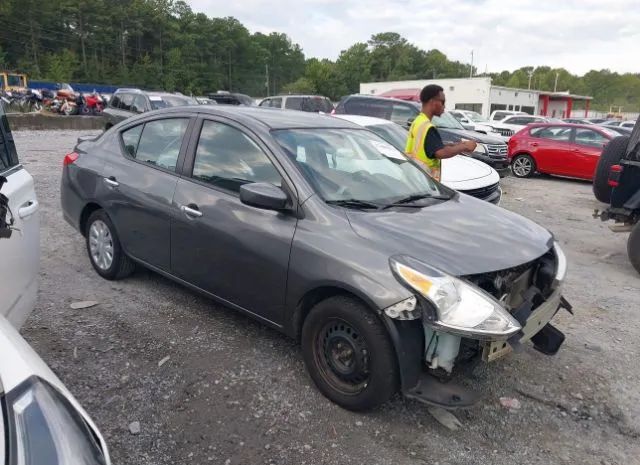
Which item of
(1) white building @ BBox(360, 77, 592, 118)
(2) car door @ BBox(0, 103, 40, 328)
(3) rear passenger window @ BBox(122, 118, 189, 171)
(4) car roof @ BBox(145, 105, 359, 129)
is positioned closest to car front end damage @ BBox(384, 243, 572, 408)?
(4) car roof @ BBox(145, 105, 359, 129)

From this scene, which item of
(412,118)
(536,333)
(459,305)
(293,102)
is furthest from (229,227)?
(293,102)

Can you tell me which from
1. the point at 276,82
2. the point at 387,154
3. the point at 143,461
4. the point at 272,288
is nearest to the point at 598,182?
the point at 387,154

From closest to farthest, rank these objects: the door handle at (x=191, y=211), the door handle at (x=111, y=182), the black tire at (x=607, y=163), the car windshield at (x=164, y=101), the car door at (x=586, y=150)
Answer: the door handle at (x=191, y=211), the door handle at (x=111, y=182), the black tire at (x=607, y=163), the car door at (x=586, y=150), the car windshield at (x=164, y=101)

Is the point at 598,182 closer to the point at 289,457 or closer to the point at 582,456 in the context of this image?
the point at 582,456

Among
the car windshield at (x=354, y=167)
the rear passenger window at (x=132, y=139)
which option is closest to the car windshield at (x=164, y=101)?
the rear passenger window at (x=132, y=139)

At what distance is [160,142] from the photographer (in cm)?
414

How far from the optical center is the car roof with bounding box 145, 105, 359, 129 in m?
3.61

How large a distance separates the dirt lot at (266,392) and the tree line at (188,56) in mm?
72373

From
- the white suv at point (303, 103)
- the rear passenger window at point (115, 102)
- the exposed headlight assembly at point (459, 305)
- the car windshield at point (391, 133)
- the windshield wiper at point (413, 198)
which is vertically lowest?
the exposed headlight assembly at point (459, 305)

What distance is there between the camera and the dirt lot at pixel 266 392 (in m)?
2.64

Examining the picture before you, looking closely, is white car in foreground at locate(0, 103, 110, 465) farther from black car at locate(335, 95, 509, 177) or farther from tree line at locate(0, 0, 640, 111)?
tree line at locate(0, 0, 640, 111)

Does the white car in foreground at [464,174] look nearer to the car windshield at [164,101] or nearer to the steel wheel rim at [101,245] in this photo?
the steel wheel rim at [101,245]

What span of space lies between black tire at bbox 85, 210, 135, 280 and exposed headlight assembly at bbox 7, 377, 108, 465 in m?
3.15

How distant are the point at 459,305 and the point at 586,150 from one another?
11794 millimetres
